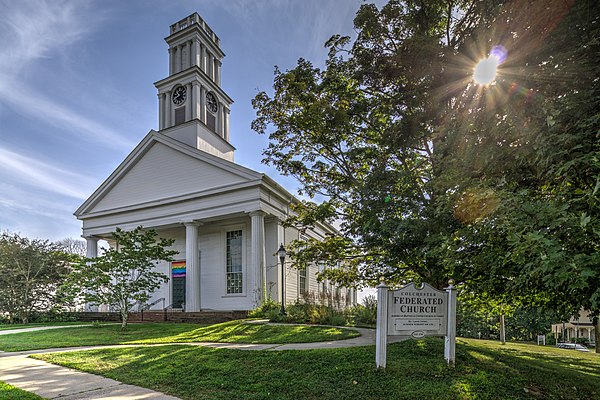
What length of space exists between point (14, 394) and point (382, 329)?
16.4 feet

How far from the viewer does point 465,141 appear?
17.3 feet

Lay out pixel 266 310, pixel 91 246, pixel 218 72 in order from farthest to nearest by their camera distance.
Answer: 1. pixel 218 72
2. pixel 91 246
3. pixel 266 310

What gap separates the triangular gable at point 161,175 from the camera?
19219 mm

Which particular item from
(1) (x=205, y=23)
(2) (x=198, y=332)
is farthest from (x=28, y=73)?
(1) (x=205, y=23)

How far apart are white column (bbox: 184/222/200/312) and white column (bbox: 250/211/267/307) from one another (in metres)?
3.41

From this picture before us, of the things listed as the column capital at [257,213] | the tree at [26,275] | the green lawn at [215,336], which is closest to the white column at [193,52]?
the column capital at [257,213]

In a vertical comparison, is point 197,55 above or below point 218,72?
above

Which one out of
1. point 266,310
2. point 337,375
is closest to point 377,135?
point 337,375

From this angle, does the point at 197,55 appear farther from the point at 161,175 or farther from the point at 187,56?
the point at 161,175

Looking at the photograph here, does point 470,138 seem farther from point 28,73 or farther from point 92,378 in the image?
point 28,73

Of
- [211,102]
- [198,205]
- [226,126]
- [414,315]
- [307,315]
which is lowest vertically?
[307,315]

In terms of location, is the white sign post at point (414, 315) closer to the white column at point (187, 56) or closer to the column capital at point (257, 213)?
the column capital at point (257, 213)

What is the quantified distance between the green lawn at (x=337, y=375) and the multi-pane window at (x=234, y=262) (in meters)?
12.5

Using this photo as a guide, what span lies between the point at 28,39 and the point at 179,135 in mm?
14608
